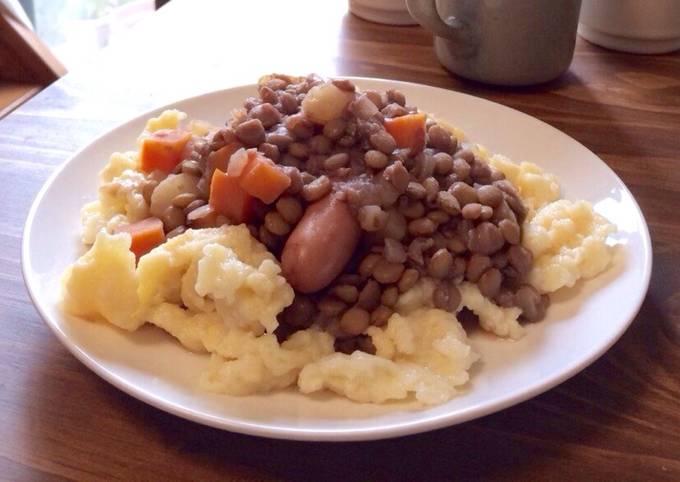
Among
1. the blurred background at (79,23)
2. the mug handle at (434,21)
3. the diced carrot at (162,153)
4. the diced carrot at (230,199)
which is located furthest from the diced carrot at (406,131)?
the blurred background at (79,23)

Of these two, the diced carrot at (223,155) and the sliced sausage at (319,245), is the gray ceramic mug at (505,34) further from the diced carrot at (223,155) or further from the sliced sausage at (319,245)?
the sliced sausage at (319,245)

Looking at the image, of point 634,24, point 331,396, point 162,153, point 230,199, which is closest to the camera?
point 331,396

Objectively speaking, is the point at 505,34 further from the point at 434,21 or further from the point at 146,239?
the point at 146,239

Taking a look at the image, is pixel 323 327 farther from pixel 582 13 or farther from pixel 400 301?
pixel 582 13

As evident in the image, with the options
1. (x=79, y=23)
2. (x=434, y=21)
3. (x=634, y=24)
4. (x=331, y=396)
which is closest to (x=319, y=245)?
(x=331, y=396)

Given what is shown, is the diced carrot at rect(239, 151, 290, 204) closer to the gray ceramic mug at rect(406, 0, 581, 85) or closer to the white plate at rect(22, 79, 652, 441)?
the white plate at rect(22, 79, 652, 441)

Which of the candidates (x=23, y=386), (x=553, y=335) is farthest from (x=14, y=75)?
(x=553, y=335)
